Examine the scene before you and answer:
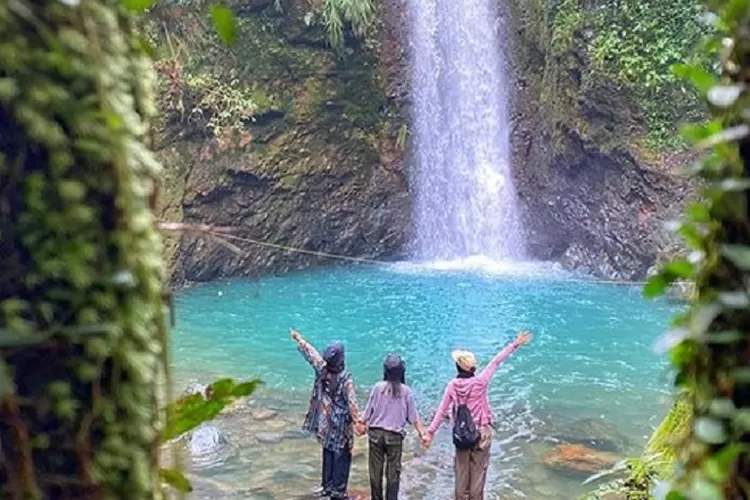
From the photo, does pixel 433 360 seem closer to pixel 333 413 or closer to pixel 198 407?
pixel 333 413

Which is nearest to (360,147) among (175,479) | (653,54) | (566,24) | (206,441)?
(566,24)

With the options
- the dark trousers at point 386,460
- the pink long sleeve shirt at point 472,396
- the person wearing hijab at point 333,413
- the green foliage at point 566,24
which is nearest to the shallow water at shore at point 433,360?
the dark trousers at point 386,460

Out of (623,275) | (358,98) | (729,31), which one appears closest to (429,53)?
(358,98)

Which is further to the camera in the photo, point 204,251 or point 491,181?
point 491,181

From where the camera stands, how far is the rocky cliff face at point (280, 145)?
17.4 metres

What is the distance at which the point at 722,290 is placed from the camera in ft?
3.68

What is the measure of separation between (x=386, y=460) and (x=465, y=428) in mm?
755

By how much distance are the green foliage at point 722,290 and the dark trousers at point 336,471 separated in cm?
548

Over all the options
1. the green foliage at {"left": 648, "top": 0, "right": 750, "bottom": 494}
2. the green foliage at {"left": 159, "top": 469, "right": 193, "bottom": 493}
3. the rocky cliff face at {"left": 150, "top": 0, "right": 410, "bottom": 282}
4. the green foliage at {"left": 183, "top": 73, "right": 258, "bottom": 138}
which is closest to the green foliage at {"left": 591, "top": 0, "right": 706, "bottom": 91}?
the rocky cliff face at {"left": 150, "top": 0, "right": 410, "bottom": 282}

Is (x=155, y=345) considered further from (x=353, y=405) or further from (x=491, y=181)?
(x=491, y=181)

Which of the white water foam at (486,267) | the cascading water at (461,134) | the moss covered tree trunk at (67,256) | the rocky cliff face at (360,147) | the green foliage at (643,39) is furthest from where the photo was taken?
the cascading water at (461,134)

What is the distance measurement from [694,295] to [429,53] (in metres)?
19.6

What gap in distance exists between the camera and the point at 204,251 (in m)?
17.7

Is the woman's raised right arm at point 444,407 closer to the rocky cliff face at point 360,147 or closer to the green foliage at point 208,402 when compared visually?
the green foliage at point 208,402
